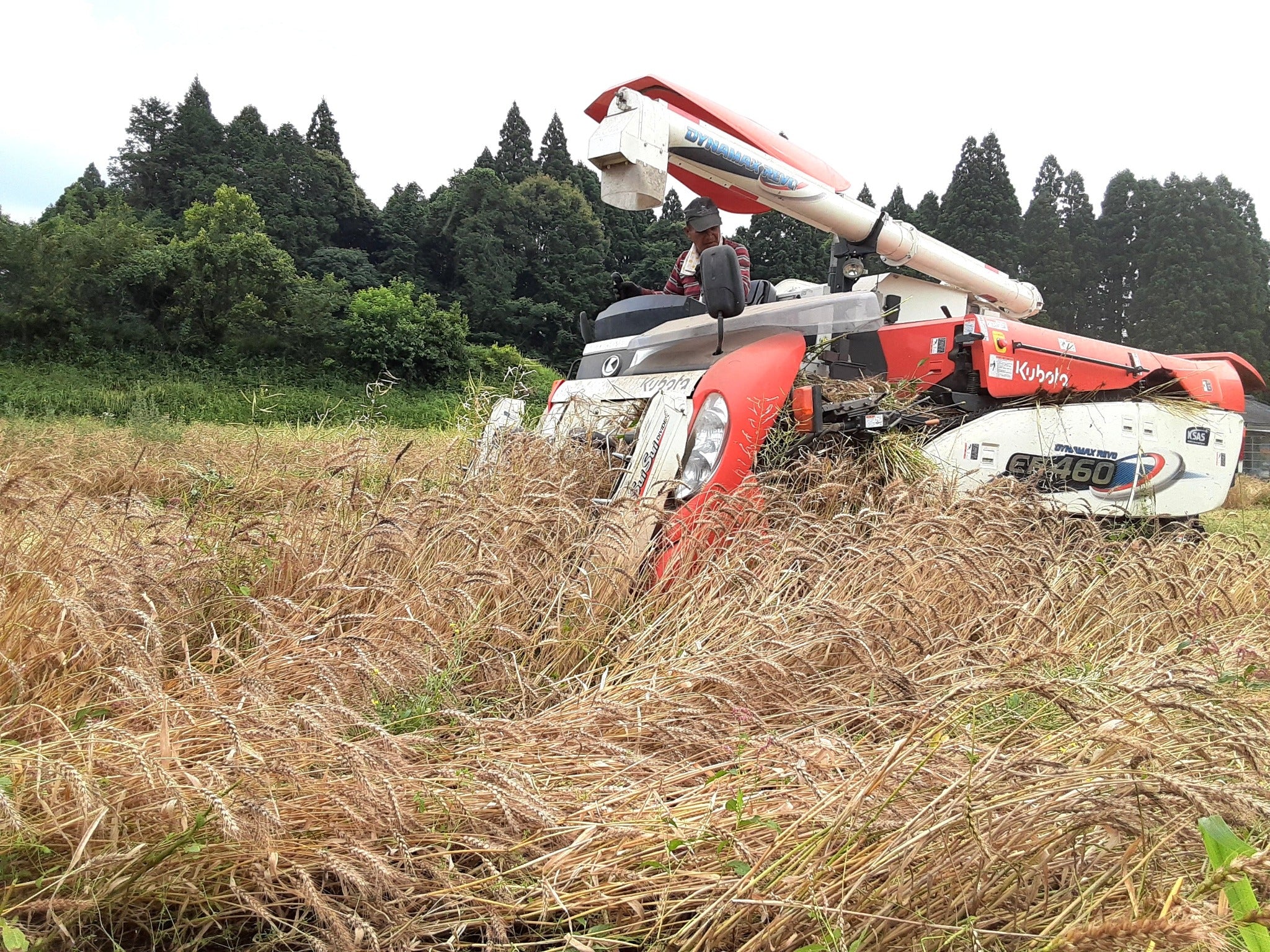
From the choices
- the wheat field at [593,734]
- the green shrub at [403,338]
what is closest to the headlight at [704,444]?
the wheat field at [593,734]

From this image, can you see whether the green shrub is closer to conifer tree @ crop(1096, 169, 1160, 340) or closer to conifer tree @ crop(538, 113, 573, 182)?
conifer tree @ crop(538, 113, 573, 182)

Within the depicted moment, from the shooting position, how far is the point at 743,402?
13.6ft

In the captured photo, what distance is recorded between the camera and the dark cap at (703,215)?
5.48m

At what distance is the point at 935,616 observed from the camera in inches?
129

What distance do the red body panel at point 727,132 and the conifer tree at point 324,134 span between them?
47016mm

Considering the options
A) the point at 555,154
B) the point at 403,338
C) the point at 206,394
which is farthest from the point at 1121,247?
the point at 206,394

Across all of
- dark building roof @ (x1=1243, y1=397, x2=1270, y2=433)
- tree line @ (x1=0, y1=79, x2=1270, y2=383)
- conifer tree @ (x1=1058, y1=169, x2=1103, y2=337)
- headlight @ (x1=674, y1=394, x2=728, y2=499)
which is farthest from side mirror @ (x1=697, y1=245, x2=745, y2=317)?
conifer tree @ (x1=1058, y1=169, x2=1103, y2=337)

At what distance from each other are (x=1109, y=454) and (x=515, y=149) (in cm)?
4464

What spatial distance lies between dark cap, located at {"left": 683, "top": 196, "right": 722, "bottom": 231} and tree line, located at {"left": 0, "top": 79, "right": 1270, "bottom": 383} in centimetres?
2003

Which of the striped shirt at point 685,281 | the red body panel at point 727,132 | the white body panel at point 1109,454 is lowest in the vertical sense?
the white body panel at point 1109,454

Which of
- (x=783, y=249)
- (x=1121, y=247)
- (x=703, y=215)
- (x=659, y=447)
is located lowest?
(x=659, y=447)

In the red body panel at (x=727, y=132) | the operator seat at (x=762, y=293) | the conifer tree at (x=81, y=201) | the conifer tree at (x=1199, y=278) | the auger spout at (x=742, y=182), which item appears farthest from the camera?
the conifer tree at (x=1199, y=278)

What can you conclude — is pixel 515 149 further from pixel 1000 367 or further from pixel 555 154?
pixel 1000 367

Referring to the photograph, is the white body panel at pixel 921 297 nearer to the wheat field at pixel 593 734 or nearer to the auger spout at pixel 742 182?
the auger spout at pixel 742 182
